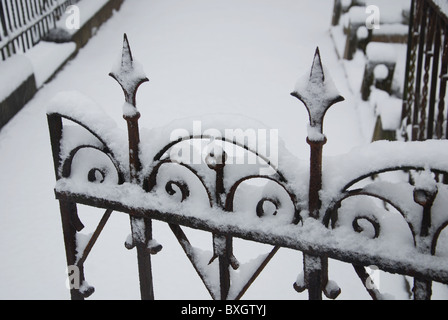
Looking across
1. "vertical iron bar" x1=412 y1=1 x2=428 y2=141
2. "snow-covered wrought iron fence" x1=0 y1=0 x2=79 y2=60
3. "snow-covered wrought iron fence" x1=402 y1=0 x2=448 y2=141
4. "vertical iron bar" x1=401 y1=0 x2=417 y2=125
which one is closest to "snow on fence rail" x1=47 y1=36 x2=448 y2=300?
"snow-covered wrought iron fence" x1=402 y1=0 x2=448 y2=141

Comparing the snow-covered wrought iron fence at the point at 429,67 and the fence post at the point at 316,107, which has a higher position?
the snow-covered wrought iron fence at the point at 429,67

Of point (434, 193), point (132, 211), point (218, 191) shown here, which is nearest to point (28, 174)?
point (132, 211)

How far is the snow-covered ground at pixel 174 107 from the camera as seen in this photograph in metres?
3.16

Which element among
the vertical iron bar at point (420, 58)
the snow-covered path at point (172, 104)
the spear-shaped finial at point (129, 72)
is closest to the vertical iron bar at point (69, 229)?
the spear-shaped finial at point (129, 72)

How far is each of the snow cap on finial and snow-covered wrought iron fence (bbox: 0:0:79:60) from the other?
16.2 ft

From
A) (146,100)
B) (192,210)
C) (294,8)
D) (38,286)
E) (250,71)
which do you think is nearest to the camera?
(192,210)

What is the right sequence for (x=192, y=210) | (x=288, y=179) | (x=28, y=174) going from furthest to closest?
1. (x=28, y=174)
2. (x=192, y=210)
3. (x=288, y=179)

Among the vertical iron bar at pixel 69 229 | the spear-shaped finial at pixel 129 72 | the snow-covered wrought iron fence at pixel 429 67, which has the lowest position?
the vertical iron bar at pixel 69 229

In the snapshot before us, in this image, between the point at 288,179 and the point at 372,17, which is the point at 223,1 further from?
the point at 288,179

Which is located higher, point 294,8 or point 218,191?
point 294,8

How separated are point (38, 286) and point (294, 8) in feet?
24.1

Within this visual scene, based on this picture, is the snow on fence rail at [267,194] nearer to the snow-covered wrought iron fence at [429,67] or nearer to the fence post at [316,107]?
the fence post at [316,107]

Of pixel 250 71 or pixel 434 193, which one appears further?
pixel 250 71
